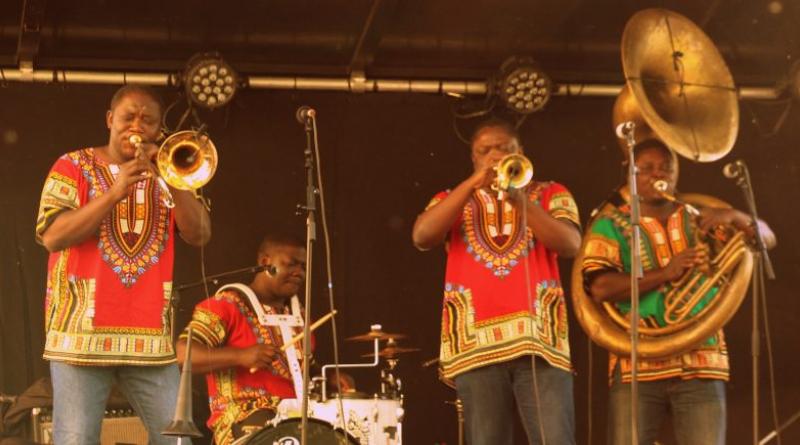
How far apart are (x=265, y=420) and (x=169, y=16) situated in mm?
2729

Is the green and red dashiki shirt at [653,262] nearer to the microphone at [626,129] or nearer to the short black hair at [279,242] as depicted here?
the microphone at [626,129]

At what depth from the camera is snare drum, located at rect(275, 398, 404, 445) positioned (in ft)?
19.9

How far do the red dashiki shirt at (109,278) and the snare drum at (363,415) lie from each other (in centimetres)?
109

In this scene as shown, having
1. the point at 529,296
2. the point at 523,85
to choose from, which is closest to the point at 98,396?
the point at 529,296

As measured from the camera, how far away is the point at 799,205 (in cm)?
828

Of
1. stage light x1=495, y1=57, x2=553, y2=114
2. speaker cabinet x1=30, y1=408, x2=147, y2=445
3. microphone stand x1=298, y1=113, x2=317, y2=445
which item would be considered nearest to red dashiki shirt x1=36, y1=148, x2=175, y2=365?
microphone stand x1=298, y1=113, x2=317, y2=445

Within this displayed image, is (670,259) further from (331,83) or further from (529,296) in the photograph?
(331,83)

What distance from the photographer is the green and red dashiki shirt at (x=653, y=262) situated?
582 centimetres

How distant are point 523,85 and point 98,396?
12.2 ft

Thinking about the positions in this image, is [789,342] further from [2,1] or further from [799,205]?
[2,1]

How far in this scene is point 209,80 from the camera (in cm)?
739

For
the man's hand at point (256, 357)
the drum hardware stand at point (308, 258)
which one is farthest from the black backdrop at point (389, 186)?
the drum hardware stand at point (308, 258)

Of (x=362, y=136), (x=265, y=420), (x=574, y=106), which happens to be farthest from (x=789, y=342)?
(x=265, y=420)

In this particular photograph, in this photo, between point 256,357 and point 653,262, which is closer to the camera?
point 653,262
